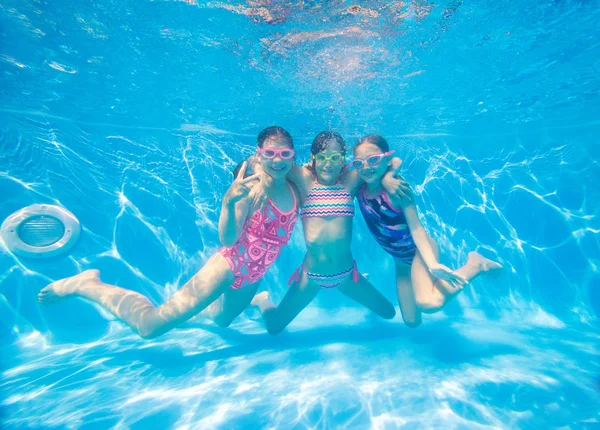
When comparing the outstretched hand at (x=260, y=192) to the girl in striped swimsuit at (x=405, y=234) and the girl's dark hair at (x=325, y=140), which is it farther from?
the girl in striped swimsuit at (x=405, y=234)

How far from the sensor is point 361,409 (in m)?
3.29

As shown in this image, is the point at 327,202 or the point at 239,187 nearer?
the point at 239,187

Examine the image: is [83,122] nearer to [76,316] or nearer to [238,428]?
[76,316]

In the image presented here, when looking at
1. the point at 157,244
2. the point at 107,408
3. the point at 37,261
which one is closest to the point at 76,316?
the point at 37,261

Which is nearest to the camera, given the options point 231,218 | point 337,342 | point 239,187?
point 239,187

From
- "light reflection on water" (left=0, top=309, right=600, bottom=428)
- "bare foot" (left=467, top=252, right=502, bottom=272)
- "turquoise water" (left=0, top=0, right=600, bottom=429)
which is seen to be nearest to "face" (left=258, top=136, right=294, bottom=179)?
"turquoise water" (left=0, top=0, right=600, bottom=429)

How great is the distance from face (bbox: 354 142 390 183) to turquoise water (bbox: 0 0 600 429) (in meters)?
2.69

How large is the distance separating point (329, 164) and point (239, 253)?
1.88 m

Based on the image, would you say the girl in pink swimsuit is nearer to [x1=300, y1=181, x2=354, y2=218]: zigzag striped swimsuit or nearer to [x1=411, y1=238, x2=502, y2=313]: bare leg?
[x1=300, y1=181, x2=354, y2=218]: zigzag striped swimsuit

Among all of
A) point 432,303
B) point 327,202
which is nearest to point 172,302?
point 327,202

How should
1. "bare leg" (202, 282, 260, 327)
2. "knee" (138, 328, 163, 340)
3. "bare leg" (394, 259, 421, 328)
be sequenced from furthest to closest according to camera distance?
"bare leg" (394, 259, 421, 328) → "bare leg" (202, 282, 260, 327) → "knee" (138, 328, 163, 340)

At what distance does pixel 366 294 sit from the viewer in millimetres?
4965

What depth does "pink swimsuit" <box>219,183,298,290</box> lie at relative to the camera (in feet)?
12.8

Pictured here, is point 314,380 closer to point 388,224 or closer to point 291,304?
point 291,304
